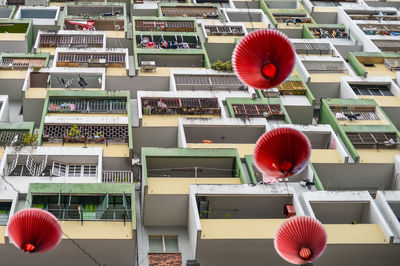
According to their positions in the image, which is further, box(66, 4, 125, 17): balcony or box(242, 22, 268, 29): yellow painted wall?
box(66, 4, 125, 17): balcony

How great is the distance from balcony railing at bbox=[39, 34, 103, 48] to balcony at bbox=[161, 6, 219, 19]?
42.7 feet

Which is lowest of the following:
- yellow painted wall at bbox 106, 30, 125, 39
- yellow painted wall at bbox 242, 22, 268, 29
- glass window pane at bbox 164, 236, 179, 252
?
glass window pane at bbox 164, 236, 179, 252

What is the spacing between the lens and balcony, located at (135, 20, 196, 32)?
260 feet

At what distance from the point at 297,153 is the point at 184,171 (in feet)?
59.5

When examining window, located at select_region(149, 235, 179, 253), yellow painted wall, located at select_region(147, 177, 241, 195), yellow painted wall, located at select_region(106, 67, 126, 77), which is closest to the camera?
window, located at select_region(149, 235, 179, 253)

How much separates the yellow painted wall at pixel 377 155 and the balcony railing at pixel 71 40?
95.3 ft

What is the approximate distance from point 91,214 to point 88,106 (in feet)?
53.9

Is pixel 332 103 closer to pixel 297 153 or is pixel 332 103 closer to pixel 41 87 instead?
pixel 41 87

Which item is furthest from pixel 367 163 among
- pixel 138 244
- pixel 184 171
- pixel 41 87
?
pixel 41 87

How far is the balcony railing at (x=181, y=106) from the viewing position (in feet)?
200

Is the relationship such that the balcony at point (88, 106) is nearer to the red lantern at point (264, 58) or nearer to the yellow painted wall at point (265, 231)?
the yellow painted wall at point (265, 231)

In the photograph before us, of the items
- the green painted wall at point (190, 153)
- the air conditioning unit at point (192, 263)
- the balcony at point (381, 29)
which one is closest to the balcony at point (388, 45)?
the balcony at point (381, 29)

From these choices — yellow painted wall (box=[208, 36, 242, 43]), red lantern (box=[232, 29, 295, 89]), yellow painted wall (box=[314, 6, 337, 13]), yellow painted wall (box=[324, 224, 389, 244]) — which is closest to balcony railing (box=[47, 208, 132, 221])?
yellow painted wall (box=[324, 224, 389, 244])

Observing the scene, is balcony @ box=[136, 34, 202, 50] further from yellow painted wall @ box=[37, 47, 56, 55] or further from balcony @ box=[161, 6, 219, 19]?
balcony @ box=[161, 6, 219, 19]
